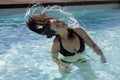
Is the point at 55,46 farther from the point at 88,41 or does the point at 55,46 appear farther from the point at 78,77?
the point at 78,77

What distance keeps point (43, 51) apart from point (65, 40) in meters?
2.33

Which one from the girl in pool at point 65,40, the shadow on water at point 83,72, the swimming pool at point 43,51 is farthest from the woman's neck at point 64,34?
the swimming pool at point 43,51

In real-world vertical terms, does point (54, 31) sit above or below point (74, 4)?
above

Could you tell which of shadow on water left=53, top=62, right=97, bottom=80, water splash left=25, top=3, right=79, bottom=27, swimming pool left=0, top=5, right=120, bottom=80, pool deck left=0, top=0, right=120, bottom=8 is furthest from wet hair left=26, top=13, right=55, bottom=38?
pool deck left=0, top=0, right=120, bottom=8

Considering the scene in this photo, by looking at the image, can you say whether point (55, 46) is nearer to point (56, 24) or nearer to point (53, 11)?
point (56, 24)

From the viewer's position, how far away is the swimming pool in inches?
228

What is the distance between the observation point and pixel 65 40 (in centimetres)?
493

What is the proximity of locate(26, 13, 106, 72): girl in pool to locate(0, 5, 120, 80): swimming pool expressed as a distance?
1.20 ft

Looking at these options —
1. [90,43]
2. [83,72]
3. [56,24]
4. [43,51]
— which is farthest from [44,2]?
[56,24]

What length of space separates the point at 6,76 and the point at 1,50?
1590 millimetres

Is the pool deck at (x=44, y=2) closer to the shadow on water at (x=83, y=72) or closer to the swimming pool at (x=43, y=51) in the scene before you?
the swimming pool at (x=43, y=51)

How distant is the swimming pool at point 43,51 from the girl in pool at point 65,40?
365mm

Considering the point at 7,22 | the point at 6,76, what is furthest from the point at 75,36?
the point at 7,22

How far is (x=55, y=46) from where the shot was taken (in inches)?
191
